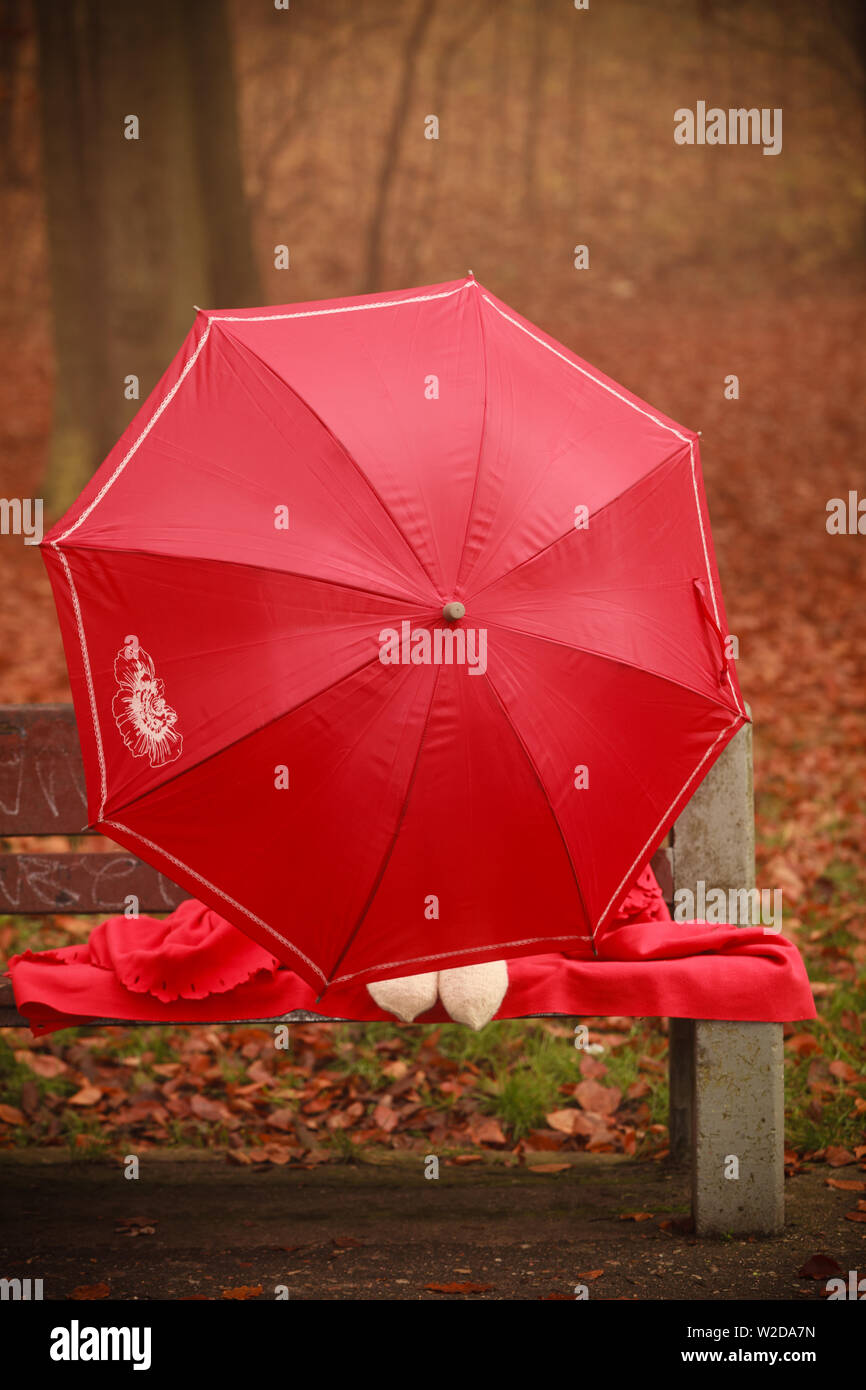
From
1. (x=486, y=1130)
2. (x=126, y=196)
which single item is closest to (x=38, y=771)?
(x=486, y=1130)

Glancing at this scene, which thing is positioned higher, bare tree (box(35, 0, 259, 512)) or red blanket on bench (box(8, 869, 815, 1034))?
bare tree (box(35, 0, 259, 512))

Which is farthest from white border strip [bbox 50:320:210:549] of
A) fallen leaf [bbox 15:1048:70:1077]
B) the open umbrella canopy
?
fallen leaf [bbox 15:1048:70:1077]

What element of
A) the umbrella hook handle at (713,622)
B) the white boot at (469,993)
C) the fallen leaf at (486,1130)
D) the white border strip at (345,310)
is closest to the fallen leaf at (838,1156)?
the fallen leaf at (486,1130)

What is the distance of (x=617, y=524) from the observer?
105 inches

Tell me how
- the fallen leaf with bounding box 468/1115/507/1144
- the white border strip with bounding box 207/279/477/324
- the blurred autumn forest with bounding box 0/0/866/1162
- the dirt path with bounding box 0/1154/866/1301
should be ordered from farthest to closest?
the blurred autumn forest with bounding box 0/0/866/1162 → the fallen leaf with bounding box 468/1115/507/1144 → the dirt path with bounding box 0/1154/866/1301 → the white border strip with bounding box 207/279/477/324

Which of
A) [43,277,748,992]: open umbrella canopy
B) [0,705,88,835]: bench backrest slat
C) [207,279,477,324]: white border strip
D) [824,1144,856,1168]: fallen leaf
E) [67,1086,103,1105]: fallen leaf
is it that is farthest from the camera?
[67,1086,103,1105]: fallen leaf

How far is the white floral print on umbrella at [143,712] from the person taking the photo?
2.52 meters

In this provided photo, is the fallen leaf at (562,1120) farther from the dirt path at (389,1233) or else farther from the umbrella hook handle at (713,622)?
the umbrella hook handle at (713,622)

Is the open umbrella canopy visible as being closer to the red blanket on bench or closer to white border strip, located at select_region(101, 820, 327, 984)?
white border strip, located at select_region(101, 820, 327, 984)

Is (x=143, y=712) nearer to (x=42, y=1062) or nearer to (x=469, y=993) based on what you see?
(x=469, y=993)

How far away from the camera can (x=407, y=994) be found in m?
2.96

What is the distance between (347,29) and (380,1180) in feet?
93.5

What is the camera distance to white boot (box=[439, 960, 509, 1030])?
2990 millimetres

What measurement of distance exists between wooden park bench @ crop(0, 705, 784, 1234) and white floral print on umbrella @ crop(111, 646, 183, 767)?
100 centimetres
